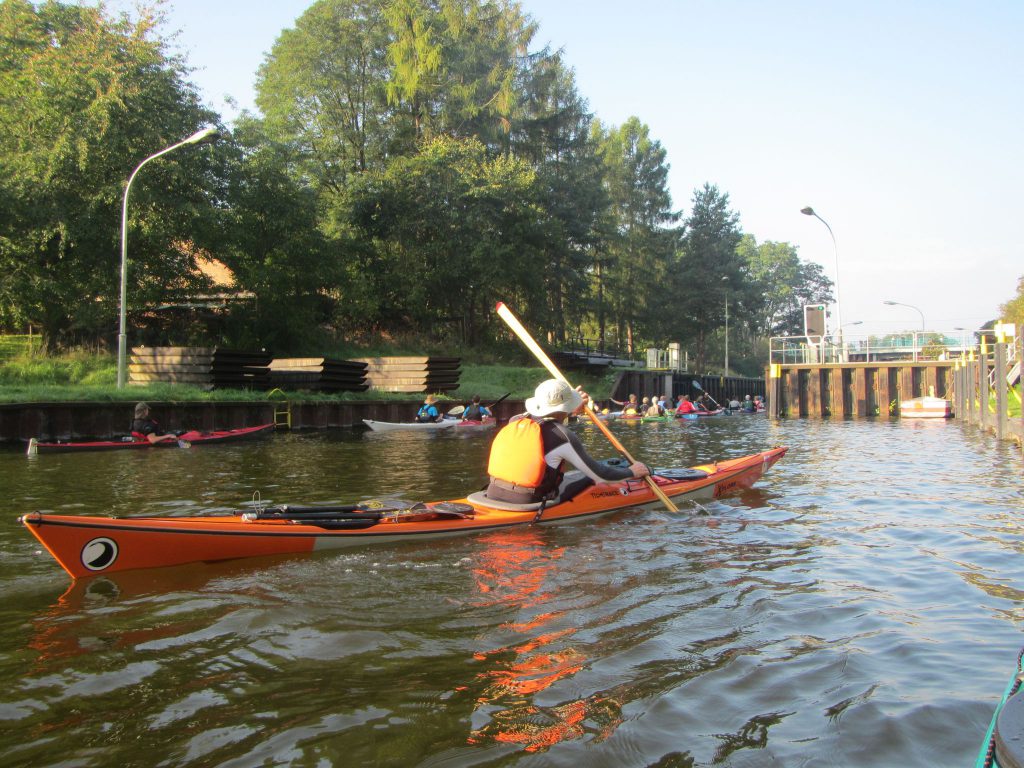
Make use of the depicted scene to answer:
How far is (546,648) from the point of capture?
4.32 m

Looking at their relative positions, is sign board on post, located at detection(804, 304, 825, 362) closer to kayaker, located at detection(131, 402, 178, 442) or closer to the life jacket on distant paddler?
kayaker, located at detection(131, 402, 178, 442)

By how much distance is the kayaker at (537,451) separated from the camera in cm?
747

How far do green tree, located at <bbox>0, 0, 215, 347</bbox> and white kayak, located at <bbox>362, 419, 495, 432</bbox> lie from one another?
9.42 meters

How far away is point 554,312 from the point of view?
1740 inches

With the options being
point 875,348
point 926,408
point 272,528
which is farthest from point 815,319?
point 272,528

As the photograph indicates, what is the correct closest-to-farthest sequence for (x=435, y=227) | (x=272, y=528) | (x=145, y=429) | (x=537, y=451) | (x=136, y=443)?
(x=272, y=528)
(x=537, y=451)
(x=136, y=443)
(x=145, y=429)
(x=435, y=227)

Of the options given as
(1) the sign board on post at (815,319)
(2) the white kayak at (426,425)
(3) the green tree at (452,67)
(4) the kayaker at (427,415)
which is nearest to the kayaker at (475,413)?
(2) the white kayak at (426,425)

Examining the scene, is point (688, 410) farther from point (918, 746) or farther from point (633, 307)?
point (918, 746)

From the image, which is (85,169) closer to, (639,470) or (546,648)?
(639,470)

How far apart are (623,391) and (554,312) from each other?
268 inches

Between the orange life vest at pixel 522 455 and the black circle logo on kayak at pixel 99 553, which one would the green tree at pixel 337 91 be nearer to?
the orange life vest at pixel 522 455

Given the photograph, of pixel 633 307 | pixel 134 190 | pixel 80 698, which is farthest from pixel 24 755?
pixel 633 307

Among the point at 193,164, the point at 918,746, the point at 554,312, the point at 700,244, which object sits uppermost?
the point at 700,244

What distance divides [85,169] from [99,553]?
2162 centimetres
